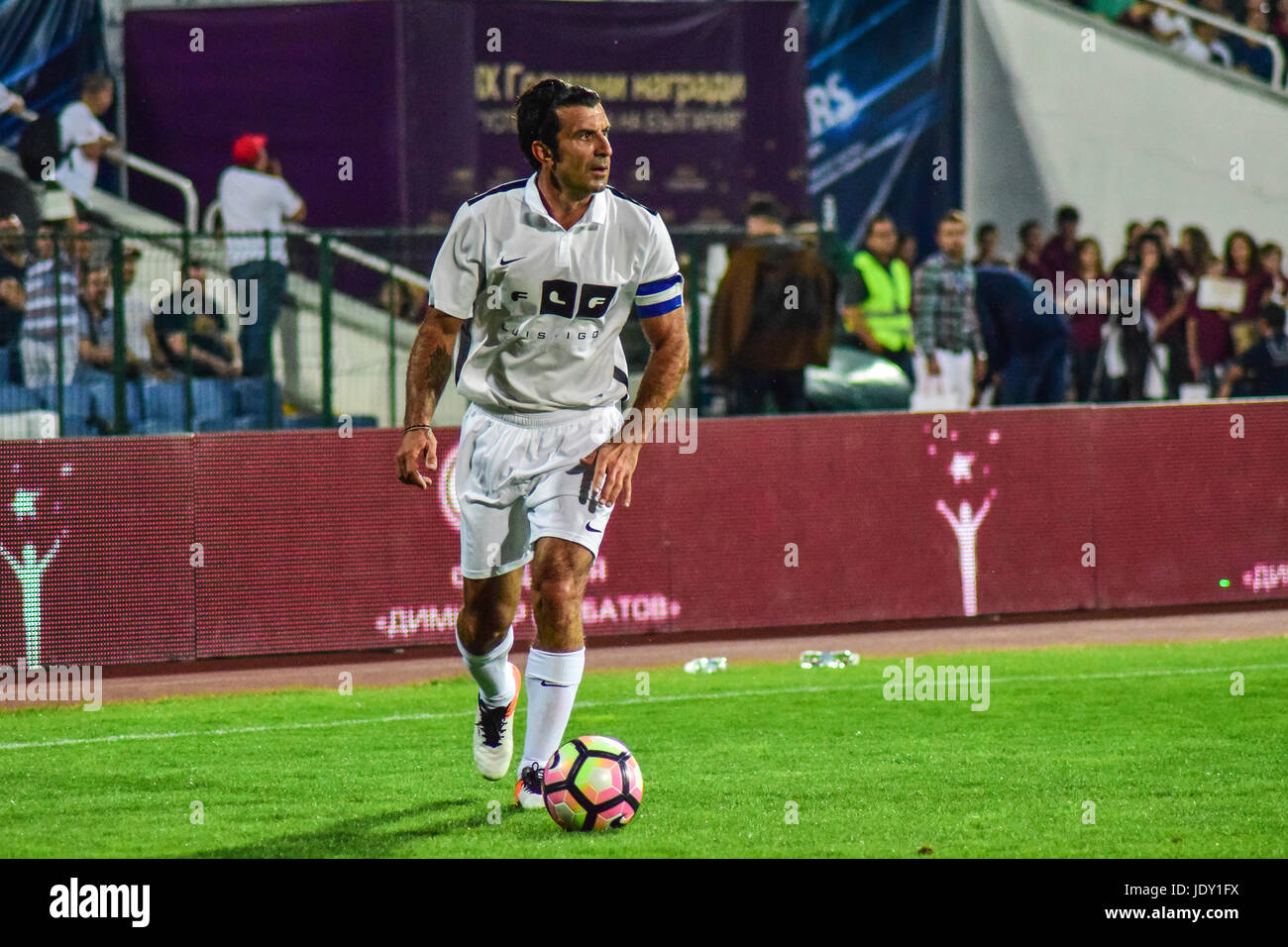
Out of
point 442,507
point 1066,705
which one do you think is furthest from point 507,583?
point 442,507

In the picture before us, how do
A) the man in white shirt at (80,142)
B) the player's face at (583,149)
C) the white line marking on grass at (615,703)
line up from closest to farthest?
the player's face at (583,149) → the white line marking on grass at (615,703) → the man in white shirt at (80,142)

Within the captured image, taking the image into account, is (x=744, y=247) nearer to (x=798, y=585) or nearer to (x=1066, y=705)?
(x=798, y=585)

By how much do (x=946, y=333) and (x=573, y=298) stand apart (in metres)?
8.97

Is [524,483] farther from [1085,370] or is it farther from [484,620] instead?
[1085,370]

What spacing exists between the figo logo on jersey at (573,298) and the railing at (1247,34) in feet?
53.8

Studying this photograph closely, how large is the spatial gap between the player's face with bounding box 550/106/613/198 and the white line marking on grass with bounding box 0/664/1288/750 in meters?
3.71

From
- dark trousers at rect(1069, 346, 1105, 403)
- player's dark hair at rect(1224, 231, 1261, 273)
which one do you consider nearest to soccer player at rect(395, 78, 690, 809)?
dark trousers at rect(1069, 346, 1105, 403)

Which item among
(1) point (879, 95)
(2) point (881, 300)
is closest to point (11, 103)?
(2) point (881, 300)

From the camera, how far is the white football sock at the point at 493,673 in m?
Answer: 7.37

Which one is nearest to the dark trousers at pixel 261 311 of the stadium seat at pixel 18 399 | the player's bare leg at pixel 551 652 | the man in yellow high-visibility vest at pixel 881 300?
the stadium seat at pixel 18 399

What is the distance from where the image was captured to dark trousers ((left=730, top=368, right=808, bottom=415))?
13547mm

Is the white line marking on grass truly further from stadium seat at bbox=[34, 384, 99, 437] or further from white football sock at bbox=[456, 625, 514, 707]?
stadium seat at bbox=[34, 384, 99, 437]

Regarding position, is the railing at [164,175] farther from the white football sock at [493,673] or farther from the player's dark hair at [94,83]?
the white football sock at [493,673]

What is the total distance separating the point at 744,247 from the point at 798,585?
2272 millimetres
